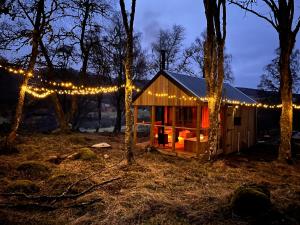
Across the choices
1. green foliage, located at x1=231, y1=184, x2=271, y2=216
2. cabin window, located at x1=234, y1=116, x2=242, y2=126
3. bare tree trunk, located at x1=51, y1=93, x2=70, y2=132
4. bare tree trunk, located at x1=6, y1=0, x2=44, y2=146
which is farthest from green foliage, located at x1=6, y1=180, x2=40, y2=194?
bare tree trunk, located at x1=51, y1=93, x2=70, y2=132

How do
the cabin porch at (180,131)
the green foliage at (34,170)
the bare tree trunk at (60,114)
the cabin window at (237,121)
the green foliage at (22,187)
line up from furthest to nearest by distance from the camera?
the bare tree trunk at (60,114) → the cabin window at (237,121) → the cabin porch at (180,131) → the green foliage at (34,170) → the green foliage at (22,187)

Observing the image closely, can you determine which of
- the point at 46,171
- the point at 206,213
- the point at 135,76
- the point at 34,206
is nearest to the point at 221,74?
the point at 206,213

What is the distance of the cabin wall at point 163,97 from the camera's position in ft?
45.7

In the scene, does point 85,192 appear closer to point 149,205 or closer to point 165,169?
point 149,205

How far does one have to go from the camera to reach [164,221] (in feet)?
18.5

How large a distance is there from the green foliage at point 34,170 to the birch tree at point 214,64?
22.5ft

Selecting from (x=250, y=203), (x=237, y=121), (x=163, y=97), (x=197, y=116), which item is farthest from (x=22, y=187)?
(x=237, y=121)

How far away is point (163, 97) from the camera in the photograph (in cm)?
1474

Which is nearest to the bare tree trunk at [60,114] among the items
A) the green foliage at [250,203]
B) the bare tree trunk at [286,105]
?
the bare tree trunk at [286,105]

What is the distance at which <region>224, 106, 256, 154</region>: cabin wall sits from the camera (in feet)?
49.6

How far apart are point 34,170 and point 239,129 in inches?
466

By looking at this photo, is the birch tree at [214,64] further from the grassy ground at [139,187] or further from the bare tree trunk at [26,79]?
the bare tree trunk at [26,79]

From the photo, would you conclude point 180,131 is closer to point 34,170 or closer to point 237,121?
point 237,121

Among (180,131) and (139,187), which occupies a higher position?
(180,131)
